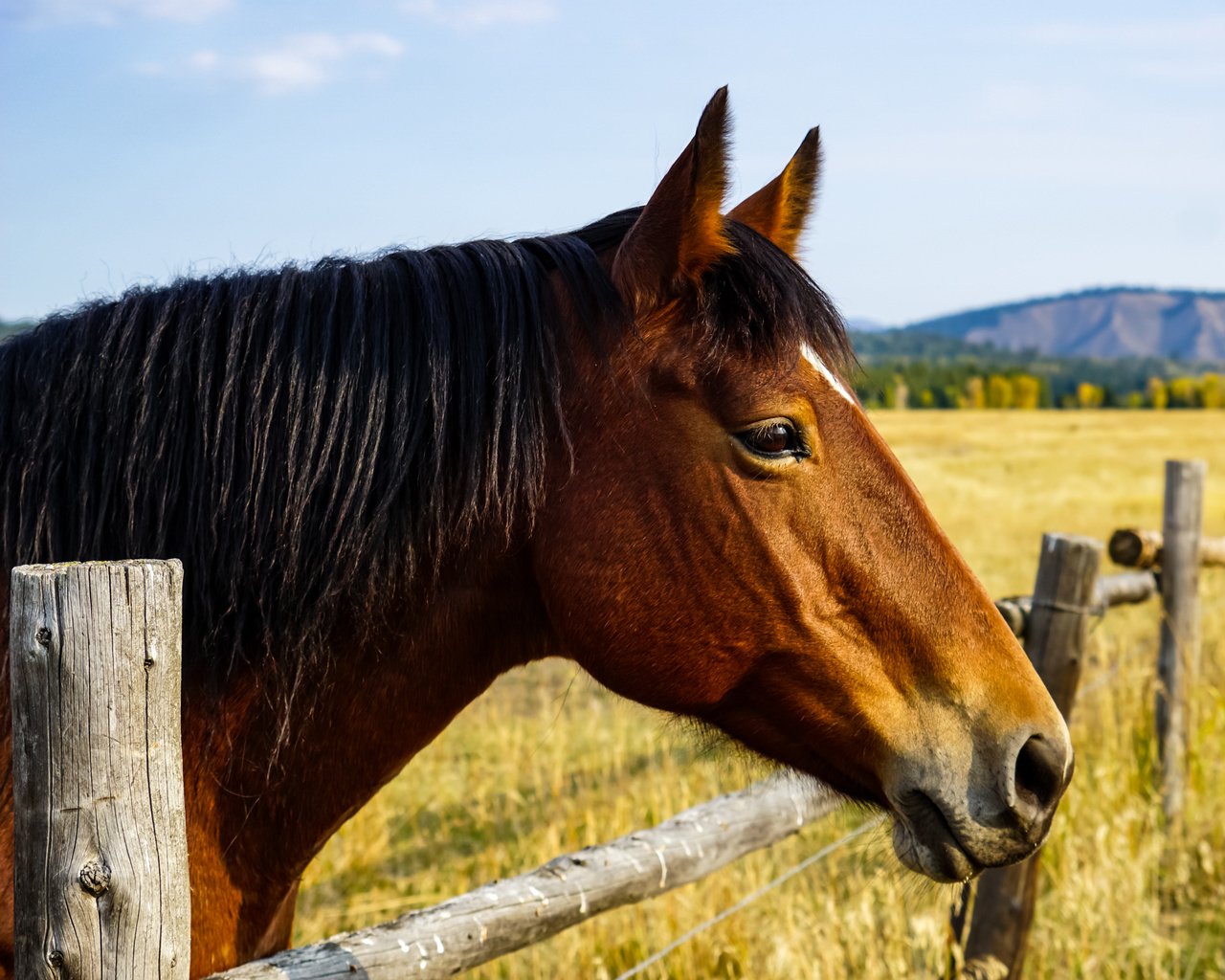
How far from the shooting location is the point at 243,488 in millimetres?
1935

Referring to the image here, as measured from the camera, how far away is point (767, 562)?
6.67 feet

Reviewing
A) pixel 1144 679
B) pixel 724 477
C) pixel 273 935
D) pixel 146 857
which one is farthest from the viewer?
pixel 1144 679

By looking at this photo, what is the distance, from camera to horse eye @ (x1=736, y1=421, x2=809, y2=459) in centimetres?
204

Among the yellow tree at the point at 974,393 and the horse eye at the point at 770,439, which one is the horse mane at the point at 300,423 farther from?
the yellow tree at the point at 974,393

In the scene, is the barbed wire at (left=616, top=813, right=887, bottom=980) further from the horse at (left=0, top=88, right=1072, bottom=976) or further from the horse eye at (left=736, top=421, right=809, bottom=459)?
the horse eye at (left=736, top=421, right=809, bottom=459)

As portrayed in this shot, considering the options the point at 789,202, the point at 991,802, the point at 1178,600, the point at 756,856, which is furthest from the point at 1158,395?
the point at 991,802

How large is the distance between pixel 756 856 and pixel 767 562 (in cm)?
332

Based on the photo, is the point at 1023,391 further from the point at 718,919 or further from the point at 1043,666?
the point at 718,919

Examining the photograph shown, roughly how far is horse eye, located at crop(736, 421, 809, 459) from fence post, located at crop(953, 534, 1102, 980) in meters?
2.53

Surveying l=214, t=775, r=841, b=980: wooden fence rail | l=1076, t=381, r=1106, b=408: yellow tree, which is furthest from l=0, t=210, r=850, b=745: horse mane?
l=1076, t=381, r=1106, b=408: yellow tree

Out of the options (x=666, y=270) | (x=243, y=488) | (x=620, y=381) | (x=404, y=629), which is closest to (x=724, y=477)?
(x=620, y=381)

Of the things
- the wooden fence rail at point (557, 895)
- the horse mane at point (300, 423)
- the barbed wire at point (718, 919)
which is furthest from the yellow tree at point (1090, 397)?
the horse mane at point (300, 423)

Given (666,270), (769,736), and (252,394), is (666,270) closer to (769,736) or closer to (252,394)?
(252,394)

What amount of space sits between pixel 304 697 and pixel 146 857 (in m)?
0.61
